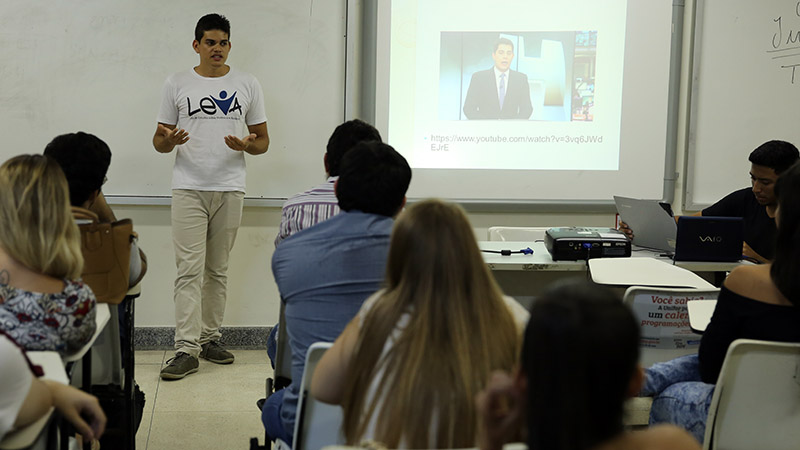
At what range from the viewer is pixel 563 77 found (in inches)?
197

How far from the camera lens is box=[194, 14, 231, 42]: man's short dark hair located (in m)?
4.30

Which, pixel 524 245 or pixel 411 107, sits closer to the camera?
pixel 524 245

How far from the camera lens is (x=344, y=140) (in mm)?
3104

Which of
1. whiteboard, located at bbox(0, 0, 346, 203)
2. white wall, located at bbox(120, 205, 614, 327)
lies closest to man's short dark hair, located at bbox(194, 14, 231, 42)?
whiteboard, located at bbox(0, 0, 346, 203)

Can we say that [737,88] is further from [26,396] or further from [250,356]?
[26,396]

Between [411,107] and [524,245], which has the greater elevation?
[411,107]

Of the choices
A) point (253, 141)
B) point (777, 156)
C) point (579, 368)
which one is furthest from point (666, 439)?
point (253, 141)

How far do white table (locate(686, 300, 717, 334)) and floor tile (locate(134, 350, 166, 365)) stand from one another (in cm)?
310

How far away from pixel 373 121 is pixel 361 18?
61 centimetres

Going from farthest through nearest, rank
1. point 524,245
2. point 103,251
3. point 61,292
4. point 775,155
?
point 524,245 < point 775,155 < point 103,251 < point 61,292

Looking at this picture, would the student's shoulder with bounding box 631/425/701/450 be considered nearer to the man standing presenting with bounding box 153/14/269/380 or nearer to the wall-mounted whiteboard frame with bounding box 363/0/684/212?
the man standing presenting with bounding box 153/14/269/380

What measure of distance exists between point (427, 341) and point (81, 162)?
1.79m

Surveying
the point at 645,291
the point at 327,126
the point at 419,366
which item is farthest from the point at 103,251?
the point at 327,126

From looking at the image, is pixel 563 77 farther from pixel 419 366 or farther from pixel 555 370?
pixel 555 370
